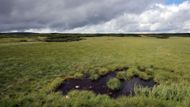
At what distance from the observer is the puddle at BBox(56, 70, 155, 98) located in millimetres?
18219

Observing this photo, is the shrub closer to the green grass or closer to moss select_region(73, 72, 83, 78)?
the green grass

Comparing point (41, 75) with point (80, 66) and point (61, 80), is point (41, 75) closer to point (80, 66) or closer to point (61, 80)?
point (61, 80)

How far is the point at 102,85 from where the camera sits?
20.0 m

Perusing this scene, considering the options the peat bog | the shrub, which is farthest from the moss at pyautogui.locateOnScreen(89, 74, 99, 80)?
the shrub

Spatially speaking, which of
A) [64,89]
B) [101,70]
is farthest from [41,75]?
[101,70]

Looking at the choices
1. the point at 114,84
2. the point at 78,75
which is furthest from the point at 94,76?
the point at 114,84

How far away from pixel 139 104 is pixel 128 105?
1.65 ft

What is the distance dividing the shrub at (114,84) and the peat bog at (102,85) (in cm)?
28

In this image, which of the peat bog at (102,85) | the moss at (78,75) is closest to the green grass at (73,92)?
the moss at (78,75)

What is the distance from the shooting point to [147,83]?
20.9m

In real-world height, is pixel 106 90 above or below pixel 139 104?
below

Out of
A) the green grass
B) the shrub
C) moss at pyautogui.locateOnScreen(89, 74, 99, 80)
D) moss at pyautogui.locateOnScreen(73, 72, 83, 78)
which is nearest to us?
the green grass

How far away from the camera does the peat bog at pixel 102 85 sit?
717 inches

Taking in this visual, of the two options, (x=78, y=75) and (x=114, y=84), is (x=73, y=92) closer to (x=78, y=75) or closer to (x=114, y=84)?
(x=114, y=84)
